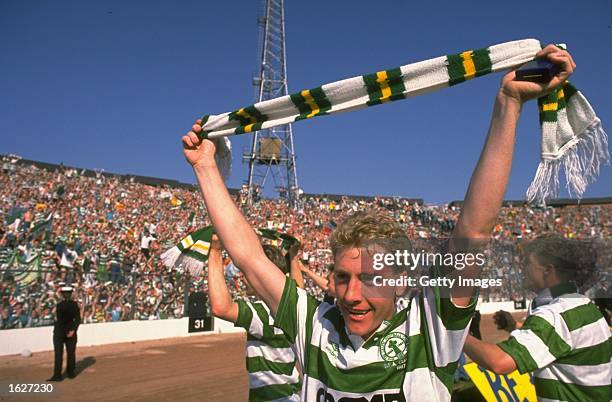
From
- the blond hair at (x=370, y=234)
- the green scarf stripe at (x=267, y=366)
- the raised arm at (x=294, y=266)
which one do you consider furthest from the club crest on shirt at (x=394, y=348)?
the raised arm at (x=294, y=266)

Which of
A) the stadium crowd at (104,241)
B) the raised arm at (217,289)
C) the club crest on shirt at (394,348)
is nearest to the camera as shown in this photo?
the club crest on shirt at (394,348)

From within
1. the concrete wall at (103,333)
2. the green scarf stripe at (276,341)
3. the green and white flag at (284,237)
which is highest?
the green and white flag at (284,237)

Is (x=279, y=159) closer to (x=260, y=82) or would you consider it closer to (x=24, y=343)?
(x=260, y=82)

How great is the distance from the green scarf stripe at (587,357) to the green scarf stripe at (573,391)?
122mm

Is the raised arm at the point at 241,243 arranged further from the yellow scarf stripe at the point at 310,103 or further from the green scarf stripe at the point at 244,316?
the green scarf stripe at the point at 244,316

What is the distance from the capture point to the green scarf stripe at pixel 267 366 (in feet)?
11.5

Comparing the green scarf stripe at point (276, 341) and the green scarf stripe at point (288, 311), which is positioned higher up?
the green scarf stripe at point (288, 311)

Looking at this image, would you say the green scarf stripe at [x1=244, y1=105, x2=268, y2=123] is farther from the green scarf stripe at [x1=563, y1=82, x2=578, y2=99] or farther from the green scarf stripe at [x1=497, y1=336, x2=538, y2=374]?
the green scarf stripe at [x1=497, y1=336, x2=538, y2=374]

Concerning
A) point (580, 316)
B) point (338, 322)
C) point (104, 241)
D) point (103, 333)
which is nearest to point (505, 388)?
point (580, 316)

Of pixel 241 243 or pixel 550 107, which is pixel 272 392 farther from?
pixel 550 107

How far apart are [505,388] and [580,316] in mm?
2542

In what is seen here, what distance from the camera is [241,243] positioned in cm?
197

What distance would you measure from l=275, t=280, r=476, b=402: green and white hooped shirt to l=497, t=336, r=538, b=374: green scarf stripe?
1030 millimetres

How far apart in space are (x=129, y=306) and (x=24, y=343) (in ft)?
10.5
